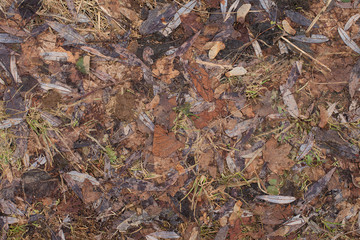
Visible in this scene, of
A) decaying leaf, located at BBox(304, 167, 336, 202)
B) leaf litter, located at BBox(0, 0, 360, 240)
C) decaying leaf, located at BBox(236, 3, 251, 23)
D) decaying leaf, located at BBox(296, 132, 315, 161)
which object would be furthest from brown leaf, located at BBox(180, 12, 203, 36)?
decaying leaf, located at BBox(304, 167, 336, 202)

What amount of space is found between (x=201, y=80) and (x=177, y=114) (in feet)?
1.00

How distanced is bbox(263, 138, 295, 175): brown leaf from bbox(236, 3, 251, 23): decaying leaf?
91 centimetres

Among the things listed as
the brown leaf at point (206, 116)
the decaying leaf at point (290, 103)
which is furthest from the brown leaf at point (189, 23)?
the decaying leaf at point (290, 103)

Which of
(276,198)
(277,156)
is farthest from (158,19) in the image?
(276,198)

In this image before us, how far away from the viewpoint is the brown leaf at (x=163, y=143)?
1.78 metres

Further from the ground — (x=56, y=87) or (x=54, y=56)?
(x=54, y=56)

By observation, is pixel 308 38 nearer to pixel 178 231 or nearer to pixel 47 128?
pixel 178 231

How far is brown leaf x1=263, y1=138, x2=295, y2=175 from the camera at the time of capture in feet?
6.01

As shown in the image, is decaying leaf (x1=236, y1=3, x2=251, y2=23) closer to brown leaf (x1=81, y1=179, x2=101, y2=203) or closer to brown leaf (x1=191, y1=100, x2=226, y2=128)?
brown leaf (x1=191, y1=100, x2=226, y2=128)

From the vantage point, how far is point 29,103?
1826 mm

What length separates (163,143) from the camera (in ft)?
5.85

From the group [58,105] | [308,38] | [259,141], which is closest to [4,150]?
[58,105]

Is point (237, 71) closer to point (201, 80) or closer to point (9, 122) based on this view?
point (201, 80)

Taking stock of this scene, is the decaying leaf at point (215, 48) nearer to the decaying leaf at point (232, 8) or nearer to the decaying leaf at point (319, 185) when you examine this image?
the decaying leaf at point (232, 8)
